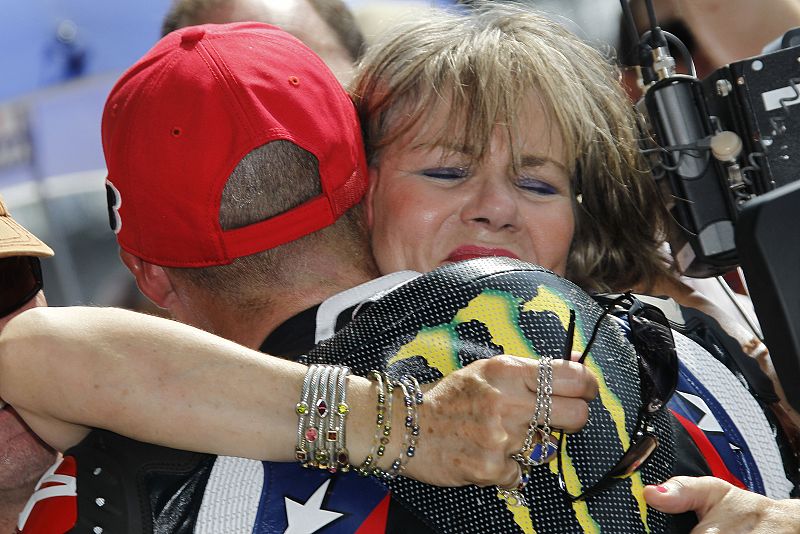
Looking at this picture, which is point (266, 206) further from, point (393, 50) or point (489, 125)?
point (393, 50)

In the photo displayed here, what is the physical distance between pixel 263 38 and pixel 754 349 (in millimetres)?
1226

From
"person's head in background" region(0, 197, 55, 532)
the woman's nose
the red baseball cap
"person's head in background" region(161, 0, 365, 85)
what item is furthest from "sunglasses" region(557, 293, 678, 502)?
"person's head in background" region(161, 0, 365, 85)

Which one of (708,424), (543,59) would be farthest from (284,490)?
(543,59)

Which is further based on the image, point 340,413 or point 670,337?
point 670,337

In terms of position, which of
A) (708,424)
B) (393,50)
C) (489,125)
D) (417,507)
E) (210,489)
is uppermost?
(393,50)

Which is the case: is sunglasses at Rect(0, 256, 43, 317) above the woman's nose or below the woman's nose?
above

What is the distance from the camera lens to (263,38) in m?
2.26

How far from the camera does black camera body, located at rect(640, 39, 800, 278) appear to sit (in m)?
2.21

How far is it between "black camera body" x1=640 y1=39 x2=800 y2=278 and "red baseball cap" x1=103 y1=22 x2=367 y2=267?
0.67 metres

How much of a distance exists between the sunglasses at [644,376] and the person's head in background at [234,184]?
505mm

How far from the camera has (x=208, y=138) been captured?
6.61ft

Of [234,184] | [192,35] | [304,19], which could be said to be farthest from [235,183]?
[304,19]

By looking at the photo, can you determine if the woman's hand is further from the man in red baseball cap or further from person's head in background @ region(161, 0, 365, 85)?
person's head in background @ region(161, 0, 365, 85)

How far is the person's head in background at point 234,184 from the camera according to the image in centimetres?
200
